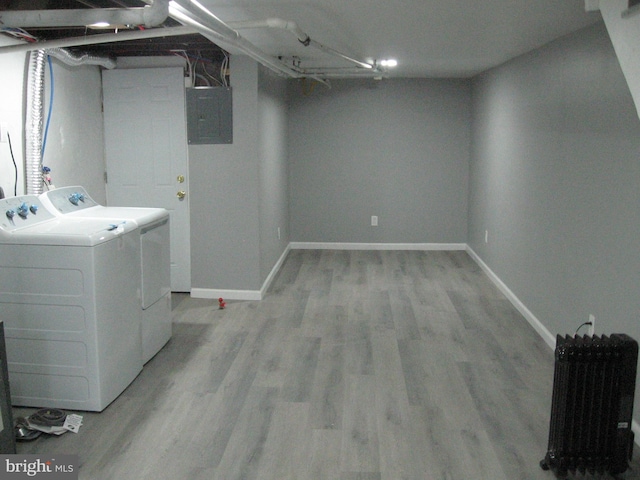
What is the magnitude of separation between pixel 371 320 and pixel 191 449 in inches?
86.0

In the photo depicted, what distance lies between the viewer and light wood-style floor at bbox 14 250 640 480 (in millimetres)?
2625

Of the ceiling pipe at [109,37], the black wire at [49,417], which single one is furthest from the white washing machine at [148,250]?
the ceiling pipe at [109,37]

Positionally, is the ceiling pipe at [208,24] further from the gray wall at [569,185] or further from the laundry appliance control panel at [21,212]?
the gray wall at [569,185]

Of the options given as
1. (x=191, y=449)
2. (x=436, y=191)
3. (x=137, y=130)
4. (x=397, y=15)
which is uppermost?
(x=397, y=15)

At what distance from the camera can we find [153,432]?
2898 mm

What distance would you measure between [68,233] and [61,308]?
1.31 ft

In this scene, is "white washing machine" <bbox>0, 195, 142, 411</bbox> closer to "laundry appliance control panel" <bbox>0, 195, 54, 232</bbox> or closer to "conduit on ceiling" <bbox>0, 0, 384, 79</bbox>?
"laundry appliance control panel" <bbox>0, 195, 54, 232</bbox>

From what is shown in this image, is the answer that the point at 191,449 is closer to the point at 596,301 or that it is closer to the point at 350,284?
the point at 596,301

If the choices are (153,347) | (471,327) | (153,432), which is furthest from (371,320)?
(153,432)

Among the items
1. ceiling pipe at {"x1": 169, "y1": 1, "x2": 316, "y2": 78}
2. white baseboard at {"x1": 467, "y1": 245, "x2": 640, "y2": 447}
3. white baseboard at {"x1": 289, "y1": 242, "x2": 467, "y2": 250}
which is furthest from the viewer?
white baseboard at {"x1": 289, "y1": 242, "x2": 467, "y2": 250}

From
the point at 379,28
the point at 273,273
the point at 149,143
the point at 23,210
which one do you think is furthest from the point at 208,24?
the point at 273,273

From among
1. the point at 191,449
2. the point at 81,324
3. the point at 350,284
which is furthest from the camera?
the point at 350,284

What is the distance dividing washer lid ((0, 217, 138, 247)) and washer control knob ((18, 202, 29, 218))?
8 centimetres

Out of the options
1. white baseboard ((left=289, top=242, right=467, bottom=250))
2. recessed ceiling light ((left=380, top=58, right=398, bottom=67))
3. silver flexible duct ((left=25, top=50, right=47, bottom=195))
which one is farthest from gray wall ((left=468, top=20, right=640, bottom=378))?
A: silver flexible duct ((left=25, top=50, right=47, bottom=195))
